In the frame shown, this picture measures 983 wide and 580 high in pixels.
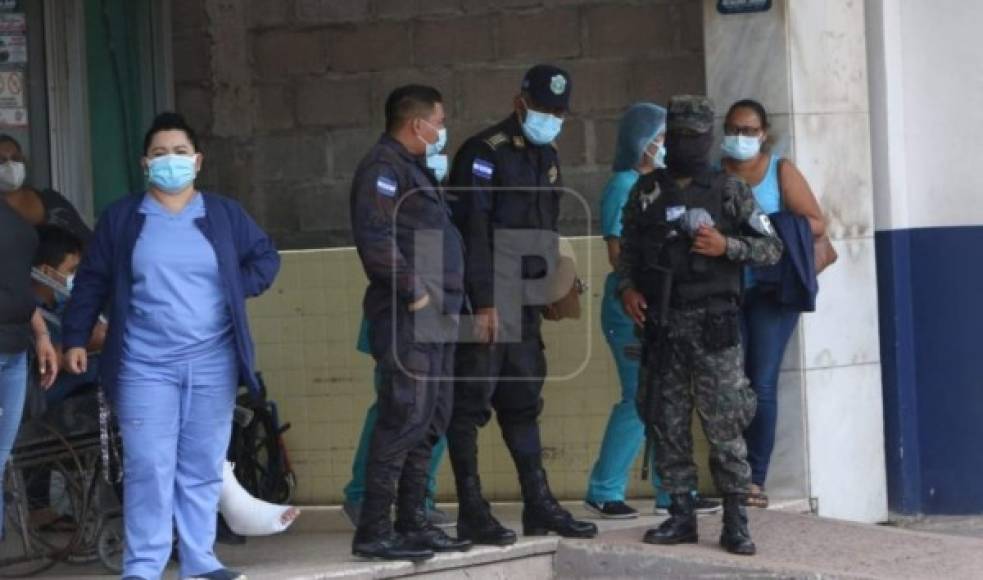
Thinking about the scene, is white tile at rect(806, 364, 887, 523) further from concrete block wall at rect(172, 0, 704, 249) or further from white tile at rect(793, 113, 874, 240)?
concrete block wall at rect(172, 0, 704, 249)

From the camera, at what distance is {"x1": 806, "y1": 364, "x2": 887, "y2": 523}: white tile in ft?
31.7

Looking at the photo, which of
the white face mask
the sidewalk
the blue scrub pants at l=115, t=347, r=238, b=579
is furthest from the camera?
the white face mask

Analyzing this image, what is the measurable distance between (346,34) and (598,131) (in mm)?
1511

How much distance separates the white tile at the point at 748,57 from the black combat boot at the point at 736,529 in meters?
2.24

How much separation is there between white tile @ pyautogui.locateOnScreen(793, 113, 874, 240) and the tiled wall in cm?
107

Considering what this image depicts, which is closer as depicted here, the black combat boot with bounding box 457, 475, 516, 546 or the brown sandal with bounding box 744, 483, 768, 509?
the black combat boot with bounding box 457, 475, 516, 546

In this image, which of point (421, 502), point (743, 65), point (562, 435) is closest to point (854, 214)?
point (743, 65)

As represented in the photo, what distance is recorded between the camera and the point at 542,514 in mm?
8406

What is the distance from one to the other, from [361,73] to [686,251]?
3559mm

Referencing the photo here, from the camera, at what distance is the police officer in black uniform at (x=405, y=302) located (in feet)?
25.0

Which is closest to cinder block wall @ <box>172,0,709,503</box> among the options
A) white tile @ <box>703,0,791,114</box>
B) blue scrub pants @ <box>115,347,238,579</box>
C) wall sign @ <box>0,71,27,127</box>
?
white tile @ <box>703,0,791,114</box>

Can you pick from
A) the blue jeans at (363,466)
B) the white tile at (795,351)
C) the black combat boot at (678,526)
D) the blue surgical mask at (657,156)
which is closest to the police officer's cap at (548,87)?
the blue surgical mask at (657,156)

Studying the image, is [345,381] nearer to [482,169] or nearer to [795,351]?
[482,169]

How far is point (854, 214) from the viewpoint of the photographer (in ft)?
32.3
